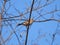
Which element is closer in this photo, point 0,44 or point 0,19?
point 0,19

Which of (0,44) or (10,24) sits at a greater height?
(10,24)

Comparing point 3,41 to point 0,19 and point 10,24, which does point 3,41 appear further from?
point 0,19

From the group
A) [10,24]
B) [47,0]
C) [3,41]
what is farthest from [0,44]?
[47,0]

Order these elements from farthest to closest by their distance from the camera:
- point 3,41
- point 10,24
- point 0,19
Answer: point 3,41 < point 10,24 < point 0,19

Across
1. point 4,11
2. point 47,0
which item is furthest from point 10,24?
point 47,0

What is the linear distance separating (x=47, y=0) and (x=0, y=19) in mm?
472

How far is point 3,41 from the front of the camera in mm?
1390

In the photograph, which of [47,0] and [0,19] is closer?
[0,19]

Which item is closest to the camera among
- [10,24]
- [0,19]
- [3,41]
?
[0,19]

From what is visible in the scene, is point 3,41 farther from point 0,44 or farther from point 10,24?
point 10,24

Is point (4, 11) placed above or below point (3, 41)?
above

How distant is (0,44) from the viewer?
1357 millimetres

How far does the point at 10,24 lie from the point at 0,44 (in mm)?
243

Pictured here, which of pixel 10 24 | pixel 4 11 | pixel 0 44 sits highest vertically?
pixel 4 11
